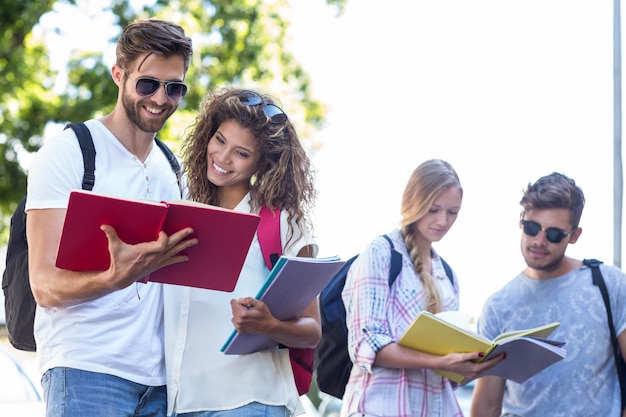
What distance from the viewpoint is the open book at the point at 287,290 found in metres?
3.07

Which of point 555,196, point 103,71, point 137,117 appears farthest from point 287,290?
point 103,71

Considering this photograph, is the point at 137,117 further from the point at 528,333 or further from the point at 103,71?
the point at 103,71

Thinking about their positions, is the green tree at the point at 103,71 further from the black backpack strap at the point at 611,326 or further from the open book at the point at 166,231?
the open book at the point at 166,231

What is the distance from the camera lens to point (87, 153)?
10.6 ft

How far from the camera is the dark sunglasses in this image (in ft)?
11.5

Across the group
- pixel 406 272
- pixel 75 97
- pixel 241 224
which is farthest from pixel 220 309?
pixel 75 97

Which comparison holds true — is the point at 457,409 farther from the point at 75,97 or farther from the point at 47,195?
the point at 75,97

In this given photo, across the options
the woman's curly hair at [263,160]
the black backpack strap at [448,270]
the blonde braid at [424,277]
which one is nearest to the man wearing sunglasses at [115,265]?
the woman's curly hair at [263,160]

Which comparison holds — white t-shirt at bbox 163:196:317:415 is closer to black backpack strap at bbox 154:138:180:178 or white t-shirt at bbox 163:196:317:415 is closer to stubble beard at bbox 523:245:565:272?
black backpack strap at bbox 154:138:180:178

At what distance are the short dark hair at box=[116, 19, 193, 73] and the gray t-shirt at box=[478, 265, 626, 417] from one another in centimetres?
230

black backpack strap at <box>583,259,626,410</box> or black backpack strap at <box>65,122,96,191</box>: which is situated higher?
black backpack strap at <box>65,122,96,191</box>

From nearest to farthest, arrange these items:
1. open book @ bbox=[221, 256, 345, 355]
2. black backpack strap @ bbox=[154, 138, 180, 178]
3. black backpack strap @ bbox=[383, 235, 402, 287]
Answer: open book @ bbox=[221, 256, 345, 355] → black backpack strap @ bbox=[154, 138, 180, 178] → black backpack strap @ bbox=[383, 235, 402, 287]

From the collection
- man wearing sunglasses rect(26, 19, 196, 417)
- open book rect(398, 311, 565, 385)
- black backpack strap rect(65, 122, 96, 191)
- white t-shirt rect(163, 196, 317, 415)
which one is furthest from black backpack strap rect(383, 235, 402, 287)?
black backpack strap rect(65, 122, 96, 191)

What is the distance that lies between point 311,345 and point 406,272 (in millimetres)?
1065
